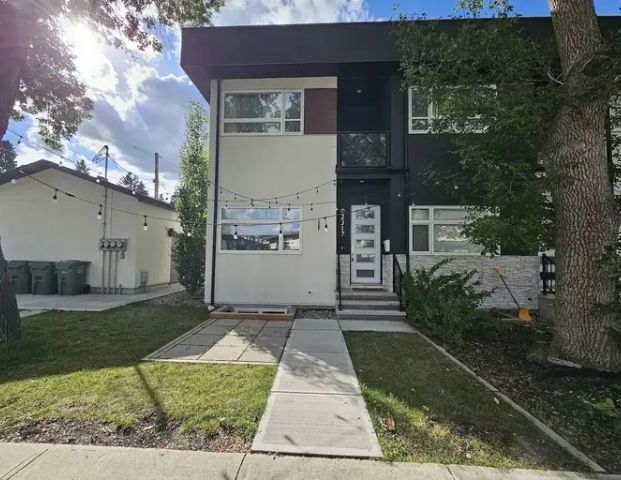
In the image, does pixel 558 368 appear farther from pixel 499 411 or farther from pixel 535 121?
pixel 535 121

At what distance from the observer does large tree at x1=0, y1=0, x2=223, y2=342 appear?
548 centimetres

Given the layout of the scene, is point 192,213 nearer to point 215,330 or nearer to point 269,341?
point 215,330

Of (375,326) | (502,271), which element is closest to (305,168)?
(375,326)

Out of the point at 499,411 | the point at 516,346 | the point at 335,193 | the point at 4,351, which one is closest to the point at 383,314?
the point at 516,346

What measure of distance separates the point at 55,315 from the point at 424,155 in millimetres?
9873

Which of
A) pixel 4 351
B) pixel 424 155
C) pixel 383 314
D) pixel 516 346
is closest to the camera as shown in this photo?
pixel 4 351

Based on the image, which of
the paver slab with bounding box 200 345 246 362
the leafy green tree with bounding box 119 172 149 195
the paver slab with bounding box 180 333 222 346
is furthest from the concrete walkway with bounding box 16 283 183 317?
the leafy green tree with bounding box 119 172 149 195

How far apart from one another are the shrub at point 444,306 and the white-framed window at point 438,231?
1560 millimetres

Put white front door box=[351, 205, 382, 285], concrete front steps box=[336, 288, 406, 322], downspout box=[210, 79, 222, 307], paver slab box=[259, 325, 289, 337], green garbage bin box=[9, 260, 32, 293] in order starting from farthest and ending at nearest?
green garbage bin box=[9, 260, 32, 293]
white front door box=[351, 205, 382, 285]
downspout box=[210, 79, 222, 307]
concrete front steps box=[336, 288, 406, 322]
paver slab box=[259, 325, 289, 337]

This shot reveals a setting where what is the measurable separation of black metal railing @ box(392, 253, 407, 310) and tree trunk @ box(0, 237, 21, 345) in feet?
24.3

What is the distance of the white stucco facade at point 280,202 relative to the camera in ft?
27.9

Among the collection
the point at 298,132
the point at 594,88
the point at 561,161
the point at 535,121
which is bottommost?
the point at 561,161

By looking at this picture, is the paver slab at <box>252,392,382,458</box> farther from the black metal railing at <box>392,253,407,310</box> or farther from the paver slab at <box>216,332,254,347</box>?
the black metal railing at <box>392,253,407,310</box>

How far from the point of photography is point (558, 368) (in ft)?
13.8
